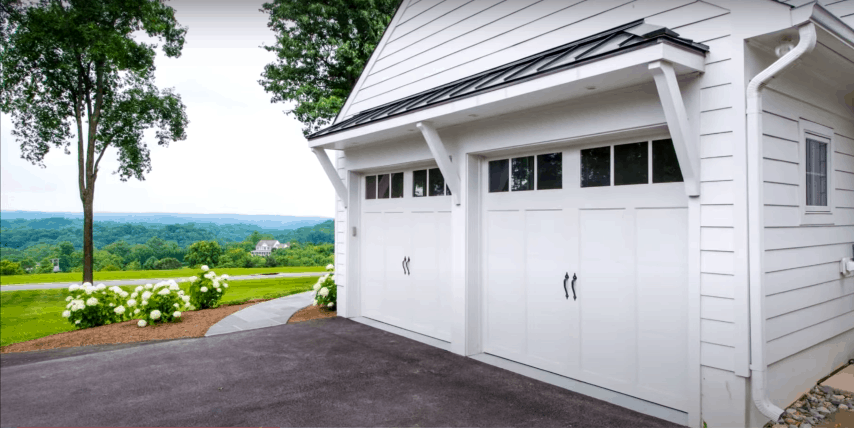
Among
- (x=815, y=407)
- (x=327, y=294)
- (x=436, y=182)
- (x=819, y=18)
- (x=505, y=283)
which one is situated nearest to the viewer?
(x=819, y=18)

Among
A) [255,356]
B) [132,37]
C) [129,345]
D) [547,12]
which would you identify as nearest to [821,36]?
[547,12]

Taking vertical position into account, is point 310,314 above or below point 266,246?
below

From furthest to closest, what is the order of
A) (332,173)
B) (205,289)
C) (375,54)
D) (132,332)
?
(205,289) < (375,54) < (332,173) < (132,332)

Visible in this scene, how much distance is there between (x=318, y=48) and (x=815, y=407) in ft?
40.8

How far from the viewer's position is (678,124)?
3064 mm

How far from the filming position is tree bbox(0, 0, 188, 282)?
1.79 m

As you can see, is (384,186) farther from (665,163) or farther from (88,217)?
(88,217)

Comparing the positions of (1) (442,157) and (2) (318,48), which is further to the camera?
(2) (318,48)

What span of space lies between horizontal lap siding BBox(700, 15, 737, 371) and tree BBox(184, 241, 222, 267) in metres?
5.40

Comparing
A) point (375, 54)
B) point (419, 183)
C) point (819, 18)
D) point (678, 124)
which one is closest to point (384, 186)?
point (419, 183)

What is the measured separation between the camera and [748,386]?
2.97 meters

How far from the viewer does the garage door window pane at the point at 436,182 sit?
563 centimetres

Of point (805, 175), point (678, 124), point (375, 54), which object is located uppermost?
point (375, 54)

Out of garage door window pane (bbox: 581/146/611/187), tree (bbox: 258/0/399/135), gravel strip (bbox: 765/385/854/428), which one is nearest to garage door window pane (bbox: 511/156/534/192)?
garage door window pane (bbox: 581/146/611/187)
